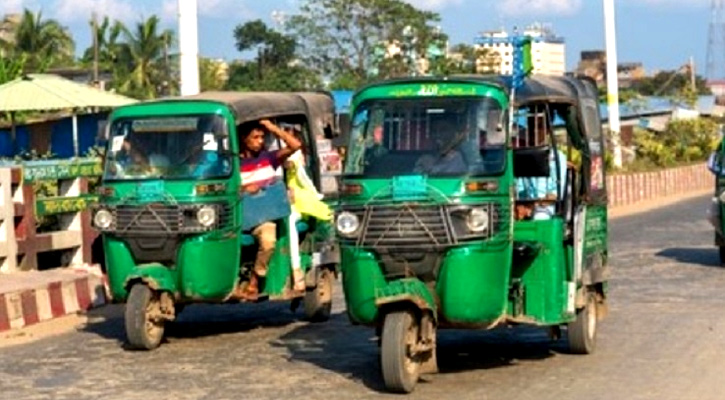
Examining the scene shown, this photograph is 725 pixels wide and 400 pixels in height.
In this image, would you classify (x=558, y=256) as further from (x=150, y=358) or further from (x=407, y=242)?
(x=150, y=358)

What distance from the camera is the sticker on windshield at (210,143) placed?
13648 mm

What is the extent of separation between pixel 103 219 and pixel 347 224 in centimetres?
354

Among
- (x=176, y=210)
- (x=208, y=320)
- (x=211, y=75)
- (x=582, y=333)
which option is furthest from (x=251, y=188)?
(x=211, y=75)

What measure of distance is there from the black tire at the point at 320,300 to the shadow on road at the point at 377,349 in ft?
1.29

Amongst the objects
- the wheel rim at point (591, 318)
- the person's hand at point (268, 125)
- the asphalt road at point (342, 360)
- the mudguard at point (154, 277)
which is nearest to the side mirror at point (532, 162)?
the asphalt road at point (342, 360)

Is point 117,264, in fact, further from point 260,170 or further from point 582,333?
point 582,333

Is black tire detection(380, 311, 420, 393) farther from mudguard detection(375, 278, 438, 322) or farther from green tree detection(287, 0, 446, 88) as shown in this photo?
green tree detection(287, 0, 446, 88)

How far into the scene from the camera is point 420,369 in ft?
35.4

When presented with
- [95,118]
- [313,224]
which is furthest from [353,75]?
[313,224]

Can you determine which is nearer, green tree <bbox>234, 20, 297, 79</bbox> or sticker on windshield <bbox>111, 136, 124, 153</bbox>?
sticker on windshield <bbox>111, 136, 124, 153</bbox>

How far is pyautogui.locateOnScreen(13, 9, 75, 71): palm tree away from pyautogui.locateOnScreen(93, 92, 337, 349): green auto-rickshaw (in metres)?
50.6

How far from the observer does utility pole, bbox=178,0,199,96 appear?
21125 mm

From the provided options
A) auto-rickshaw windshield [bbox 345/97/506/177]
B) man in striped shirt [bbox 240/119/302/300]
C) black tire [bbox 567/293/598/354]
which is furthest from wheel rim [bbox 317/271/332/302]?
auto-rickshaw windshield [bbox 345/97/506/177]

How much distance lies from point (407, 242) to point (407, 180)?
437mm
